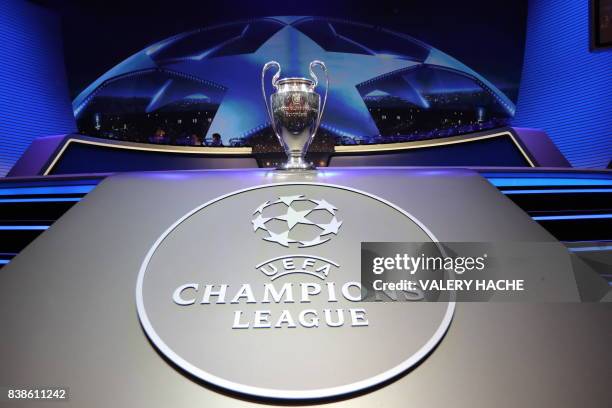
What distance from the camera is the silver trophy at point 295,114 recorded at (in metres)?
1.00

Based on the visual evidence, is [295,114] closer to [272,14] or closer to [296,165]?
[296,165]

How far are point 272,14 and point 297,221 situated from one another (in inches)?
295

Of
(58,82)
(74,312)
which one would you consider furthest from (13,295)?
(58,82)

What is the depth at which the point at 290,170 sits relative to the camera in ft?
3.24

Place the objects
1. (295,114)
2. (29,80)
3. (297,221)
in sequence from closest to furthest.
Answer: (297,221) → (295,114) → (29,80)

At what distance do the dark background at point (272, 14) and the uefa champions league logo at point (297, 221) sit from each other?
7.12 m

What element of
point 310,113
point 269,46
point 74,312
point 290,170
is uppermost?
point 269,46

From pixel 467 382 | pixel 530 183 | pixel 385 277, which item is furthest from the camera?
pixel 530 183

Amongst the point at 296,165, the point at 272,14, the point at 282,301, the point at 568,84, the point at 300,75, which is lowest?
the point at 282,301

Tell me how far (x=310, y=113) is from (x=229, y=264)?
0.46 metres

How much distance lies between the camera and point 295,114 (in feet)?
3.30

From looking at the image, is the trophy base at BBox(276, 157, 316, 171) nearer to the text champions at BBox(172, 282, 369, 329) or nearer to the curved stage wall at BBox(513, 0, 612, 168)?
the text champions at BBox(172, 282, 369, 329)

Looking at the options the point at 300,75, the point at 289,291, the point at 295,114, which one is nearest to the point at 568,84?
the point at 300,75

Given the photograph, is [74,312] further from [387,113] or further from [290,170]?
[387,113]
